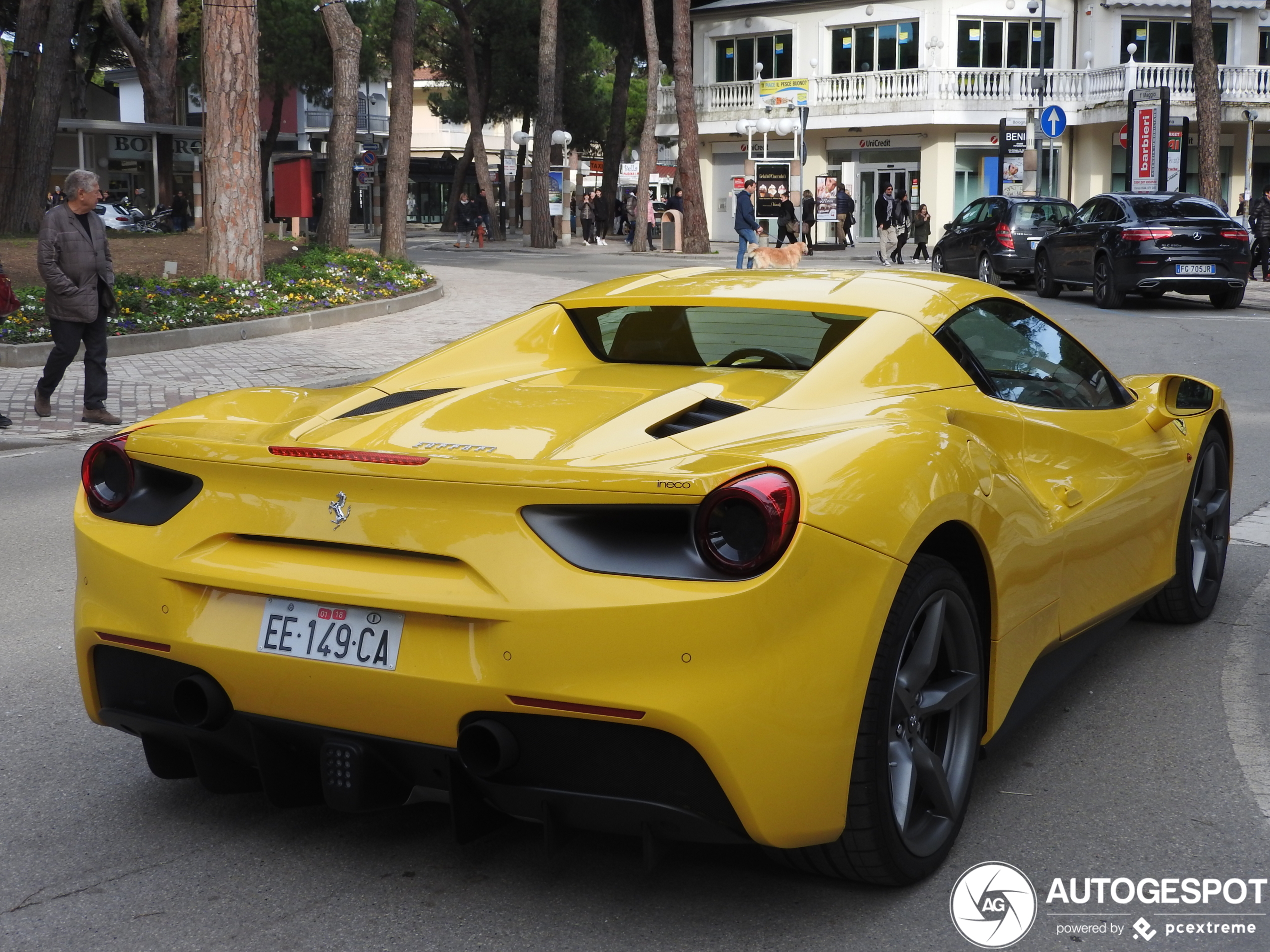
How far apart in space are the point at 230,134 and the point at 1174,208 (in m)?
13.1

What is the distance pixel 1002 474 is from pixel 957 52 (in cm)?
4808

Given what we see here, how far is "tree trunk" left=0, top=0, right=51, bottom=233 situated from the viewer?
105 ft

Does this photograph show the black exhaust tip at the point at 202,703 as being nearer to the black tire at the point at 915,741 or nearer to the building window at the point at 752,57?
the black tire at the point at 915,741

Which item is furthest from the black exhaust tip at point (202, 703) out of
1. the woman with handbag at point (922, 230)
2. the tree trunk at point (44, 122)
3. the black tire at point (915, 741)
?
the woman with handbag at point (922, 230)

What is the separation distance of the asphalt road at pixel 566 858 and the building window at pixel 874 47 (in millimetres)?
47341

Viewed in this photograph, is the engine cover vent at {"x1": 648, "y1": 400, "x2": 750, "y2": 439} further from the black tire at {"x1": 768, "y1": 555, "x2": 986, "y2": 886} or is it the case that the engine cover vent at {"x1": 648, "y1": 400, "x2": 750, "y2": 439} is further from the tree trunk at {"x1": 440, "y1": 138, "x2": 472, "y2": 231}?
the tree trunk at {"x1": 440, "y1": 138, "x2": 472, "y2": 231}

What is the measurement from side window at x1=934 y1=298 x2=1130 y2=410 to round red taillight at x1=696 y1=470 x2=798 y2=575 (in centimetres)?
125

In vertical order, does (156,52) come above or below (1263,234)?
above

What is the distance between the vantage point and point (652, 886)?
10.5ft

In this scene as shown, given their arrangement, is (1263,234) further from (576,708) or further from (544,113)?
(576,708)

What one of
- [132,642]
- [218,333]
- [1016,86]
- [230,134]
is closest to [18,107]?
[230,134]

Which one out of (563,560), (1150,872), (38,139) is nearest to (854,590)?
(563,560)

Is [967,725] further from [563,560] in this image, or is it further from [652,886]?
[563,560]

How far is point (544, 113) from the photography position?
4047cm
